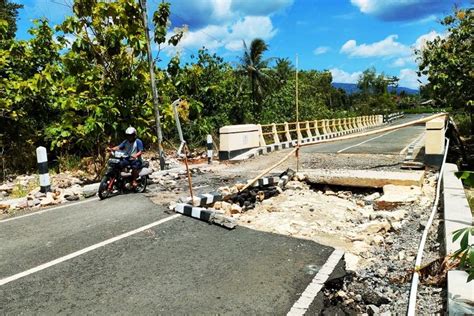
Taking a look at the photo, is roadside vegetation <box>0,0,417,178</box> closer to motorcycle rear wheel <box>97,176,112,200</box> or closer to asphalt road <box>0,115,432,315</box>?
motorcycle rear wheel <box>97,176,112,200</box>

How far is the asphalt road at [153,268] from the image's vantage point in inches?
156

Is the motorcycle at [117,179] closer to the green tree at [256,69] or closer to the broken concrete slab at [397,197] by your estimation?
the broken concrete slab at [397,197]

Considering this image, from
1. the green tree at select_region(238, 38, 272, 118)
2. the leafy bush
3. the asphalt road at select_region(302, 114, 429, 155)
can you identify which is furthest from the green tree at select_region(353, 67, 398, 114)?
the leafy bush

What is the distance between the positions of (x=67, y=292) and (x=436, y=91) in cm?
1852

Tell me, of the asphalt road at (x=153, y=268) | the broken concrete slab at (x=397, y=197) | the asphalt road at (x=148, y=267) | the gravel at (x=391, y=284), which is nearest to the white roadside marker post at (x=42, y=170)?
the asphalt road at (x=148, y=267)

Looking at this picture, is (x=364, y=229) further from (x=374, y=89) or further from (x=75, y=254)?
(x=374, y=89)

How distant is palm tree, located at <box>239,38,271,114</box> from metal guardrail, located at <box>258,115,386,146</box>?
25.2 feet

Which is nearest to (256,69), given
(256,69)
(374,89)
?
(256,69)

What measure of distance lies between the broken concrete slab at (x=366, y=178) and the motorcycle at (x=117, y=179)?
4.09 meters

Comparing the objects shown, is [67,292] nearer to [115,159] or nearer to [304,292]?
[304,292]

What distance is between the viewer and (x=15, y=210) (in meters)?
8.16

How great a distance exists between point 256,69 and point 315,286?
3889 centimetres

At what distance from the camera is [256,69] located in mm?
41875

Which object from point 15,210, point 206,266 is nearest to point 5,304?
point 206,266
